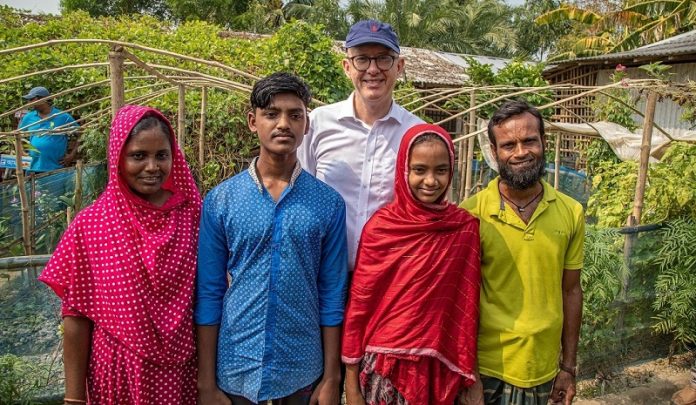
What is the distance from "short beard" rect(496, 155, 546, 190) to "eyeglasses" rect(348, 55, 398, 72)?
0.61m

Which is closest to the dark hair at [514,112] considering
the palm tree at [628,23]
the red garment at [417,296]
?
the red garment at [417,296]

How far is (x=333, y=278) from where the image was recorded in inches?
79.4

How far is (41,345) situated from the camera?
3053mm

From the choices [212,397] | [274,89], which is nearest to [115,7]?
[274,89]

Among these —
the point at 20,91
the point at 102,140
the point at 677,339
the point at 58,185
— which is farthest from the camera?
the point at 20,91

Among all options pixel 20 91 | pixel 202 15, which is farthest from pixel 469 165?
pixel 202 15

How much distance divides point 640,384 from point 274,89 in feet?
11.8

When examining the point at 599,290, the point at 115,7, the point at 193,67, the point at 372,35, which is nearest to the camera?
the point at 372,35

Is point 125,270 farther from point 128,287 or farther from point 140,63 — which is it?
point 140,63

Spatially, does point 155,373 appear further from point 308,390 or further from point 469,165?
point 469,165

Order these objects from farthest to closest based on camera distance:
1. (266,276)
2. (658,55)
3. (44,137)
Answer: (658,55) < (44,137) < (266,276)

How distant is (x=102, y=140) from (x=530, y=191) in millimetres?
6055

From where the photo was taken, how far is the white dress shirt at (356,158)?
228cm

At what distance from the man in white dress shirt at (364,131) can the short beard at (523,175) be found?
0.45 meters
